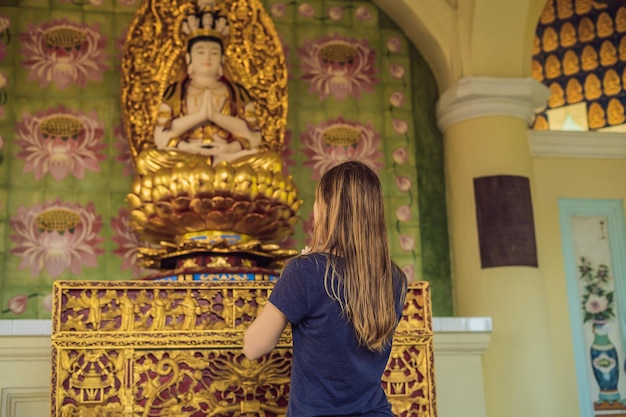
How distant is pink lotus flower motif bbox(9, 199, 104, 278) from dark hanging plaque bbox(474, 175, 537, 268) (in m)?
1.74

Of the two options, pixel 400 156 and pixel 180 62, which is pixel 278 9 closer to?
pixel 180 62

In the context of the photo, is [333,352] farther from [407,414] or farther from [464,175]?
[464,175]

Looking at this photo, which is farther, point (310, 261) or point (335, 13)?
point (335, 13)

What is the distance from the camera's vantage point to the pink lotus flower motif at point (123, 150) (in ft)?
12.7

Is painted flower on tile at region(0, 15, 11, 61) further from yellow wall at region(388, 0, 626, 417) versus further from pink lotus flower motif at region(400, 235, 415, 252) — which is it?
pink lotus flower motif at region(400, 235, 415, 252)

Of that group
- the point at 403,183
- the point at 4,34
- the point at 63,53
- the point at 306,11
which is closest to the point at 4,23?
the point at 4,34

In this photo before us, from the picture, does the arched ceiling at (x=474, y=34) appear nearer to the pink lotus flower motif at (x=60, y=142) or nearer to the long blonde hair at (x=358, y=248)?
the pink lotus flower motif at (x=60, y=142)

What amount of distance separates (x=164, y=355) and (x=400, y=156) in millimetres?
2211

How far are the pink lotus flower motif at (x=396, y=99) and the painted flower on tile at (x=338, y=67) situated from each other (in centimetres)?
11

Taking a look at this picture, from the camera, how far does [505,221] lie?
12.2 ft

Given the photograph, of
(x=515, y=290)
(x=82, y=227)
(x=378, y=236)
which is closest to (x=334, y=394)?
(x=378, y=236)

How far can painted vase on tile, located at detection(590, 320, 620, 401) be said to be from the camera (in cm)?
383

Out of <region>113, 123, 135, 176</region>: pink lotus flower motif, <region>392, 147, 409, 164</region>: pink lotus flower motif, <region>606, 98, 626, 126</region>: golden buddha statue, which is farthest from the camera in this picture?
<region>606, 98, 626, 126</region>: golden buddha statue

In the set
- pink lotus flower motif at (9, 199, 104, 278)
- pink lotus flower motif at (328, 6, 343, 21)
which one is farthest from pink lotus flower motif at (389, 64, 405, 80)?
pink lotus flower motif at (9, 199, 104, 278)
